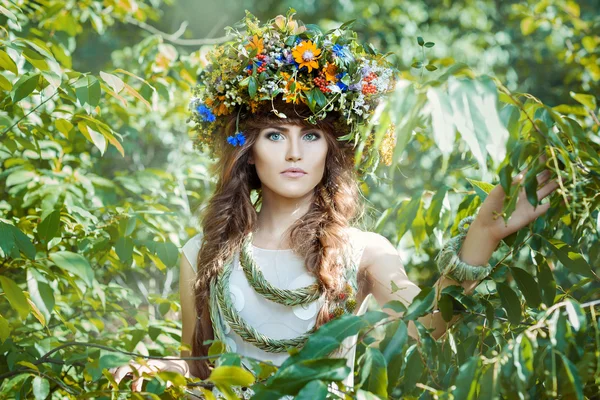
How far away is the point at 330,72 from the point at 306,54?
87mm

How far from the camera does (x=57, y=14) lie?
11.3 feet

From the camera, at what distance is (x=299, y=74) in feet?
6.75

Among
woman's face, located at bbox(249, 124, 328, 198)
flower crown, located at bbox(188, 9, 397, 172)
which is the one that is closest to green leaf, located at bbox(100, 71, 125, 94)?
flower crown, located at bbox(188, 9, 397, 172)

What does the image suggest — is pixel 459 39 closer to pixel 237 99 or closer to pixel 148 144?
pixel 148 144

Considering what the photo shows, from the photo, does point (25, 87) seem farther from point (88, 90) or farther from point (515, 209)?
point (515, 209)

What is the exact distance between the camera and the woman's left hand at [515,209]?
4.64 ft

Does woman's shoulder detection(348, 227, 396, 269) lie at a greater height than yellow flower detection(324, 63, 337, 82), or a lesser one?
lesser

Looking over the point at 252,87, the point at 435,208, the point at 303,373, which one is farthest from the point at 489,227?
the point at 252,87

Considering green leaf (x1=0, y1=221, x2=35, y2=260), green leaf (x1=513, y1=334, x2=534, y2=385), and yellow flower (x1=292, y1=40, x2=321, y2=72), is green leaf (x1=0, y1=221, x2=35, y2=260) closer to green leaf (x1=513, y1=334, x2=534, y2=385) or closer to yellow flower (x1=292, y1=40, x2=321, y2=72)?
yellow flower (x1=292, y1=40, x2=321, y2=72)

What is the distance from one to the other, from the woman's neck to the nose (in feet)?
0.61

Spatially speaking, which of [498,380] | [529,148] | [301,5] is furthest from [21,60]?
[301,5]

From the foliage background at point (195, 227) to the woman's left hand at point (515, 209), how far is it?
53mm

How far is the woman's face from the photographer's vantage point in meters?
2.09

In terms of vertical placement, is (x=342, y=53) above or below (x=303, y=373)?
above
